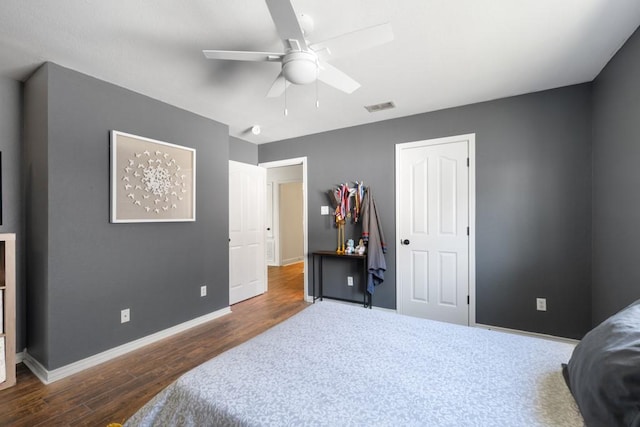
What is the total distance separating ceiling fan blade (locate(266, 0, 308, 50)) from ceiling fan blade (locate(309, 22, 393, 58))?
11cm

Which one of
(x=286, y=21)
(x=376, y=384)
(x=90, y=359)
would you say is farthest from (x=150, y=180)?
(x=376, y=384)

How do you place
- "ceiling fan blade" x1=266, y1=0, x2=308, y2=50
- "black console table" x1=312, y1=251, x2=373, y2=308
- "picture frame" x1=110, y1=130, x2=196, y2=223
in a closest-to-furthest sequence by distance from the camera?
"ceiling fan blade" x1=266, y1=0, x2=308, y2=50, "picture frame" x1=110, y1=130, x2=196, y2=223, "black console table" x1=312, y1=251, x2=373, y2=308

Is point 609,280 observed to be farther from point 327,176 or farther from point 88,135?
point 88,135

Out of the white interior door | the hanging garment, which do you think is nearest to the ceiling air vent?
the hanging garment

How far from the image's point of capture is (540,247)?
2.75 metres

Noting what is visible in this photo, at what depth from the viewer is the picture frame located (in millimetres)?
2525

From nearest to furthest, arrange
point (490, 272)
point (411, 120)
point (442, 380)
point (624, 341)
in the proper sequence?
point (624, 341), point (442, 380), point (490, 272), point (411, 120)

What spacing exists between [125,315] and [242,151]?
2602 mm

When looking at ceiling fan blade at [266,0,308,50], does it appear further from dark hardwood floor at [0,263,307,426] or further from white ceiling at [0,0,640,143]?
dark hardwood floor at [0,263,307,426]

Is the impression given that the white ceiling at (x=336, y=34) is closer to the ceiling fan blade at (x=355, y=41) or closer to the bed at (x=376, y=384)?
the ceiling fan blade at (x=355, y=41)

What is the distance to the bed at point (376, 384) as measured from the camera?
887mm

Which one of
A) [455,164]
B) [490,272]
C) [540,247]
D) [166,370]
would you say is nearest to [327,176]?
[455,164]

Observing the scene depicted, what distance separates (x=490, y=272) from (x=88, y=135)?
156 inches

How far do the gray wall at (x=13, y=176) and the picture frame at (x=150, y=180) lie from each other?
0.74 metres
